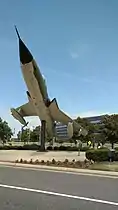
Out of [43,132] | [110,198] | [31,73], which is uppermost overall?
[31,73]

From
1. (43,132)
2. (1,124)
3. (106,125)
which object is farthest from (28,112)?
(1,124)

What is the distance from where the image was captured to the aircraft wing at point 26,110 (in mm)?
48075

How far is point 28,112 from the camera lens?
4950 cm

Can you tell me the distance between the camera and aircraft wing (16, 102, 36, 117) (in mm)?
48075

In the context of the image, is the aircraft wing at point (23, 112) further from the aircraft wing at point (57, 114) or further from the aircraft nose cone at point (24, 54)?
the aircraft nose cone at point (24, 54)

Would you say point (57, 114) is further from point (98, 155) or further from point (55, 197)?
point (55, 197)

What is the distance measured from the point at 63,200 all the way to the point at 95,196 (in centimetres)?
116

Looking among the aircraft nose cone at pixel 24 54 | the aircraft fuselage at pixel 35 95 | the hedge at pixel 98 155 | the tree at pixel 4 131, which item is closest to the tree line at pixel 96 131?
the tree at pixel 4 131

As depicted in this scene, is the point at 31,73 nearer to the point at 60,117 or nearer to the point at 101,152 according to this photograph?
the point at 60,117

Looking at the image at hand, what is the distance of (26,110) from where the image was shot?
49.1 meters

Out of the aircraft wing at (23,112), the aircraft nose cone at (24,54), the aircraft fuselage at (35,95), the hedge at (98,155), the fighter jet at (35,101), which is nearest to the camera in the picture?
the hedge at (98,155)

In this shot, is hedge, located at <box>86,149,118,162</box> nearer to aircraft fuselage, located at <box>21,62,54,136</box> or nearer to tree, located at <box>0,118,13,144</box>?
aircraft fuselage, located at <box>21,62,54,136</box>

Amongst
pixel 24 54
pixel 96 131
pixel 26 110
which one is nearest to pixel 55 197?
pixel 24 54

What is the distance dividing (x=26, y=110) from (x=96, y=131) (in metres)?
40.5
